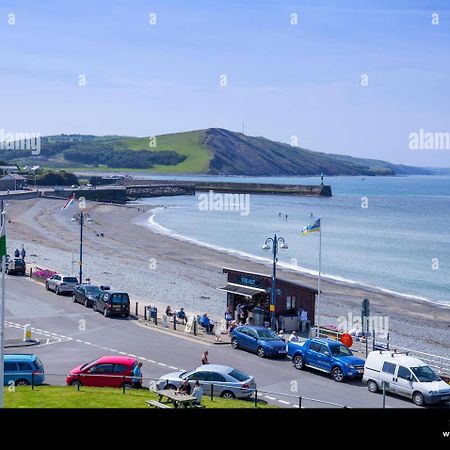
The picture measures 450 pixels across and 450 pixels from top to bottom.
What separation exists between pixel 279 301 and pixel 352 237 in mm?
67410

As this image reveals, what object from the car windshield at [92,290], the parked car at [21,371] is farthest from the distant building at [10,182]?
the parked car at [21,371]

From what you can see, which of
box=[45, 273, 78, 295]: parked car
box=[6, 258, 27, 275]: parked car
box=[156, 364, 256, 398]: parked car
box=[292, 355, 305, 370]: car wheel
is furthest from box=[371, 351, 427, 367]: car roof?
box=[6, 258, 27, 275]: parked car

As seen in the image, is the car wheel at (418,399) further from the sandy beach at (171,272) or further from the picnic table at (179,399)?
A: the sandy beach at (171,272)

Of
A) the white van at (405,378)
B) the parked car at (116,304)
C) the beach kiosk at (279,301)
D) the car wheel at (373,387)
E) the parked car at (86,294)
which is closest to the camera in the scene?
the white van at (405,378)

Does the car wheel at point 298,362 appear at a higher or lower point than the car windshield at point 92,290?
lower

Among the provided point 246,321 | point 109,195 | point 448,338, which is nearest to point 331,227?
point 109,195

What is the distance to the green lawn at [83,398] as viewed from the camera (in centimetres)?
1535

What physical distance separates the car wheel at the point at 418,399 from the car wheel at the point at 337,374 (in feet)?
9.25

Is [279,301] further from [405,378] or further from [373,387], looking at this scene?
[405,378]

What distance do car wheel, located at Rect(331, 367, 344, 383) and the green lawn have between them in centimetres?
482

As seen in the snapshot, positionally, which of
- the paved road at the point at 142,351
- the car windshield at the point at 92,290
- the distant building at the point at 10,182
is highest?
the distant building at the point at 10,182

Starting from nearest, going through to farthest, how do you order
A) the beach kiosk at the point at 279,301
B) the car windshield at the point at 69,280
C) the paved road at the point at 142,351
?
1. the paved road at the point at 142,351
2. the beach kiosk at the point at 279,301
3. the car windshield at the point at 69,280

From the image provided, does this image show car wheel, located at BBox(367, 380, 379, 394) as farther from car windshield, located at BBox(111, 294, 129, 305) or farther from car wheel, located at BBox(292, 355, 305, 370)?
car windshield, located at BBox(111, 294, 129, 305)
